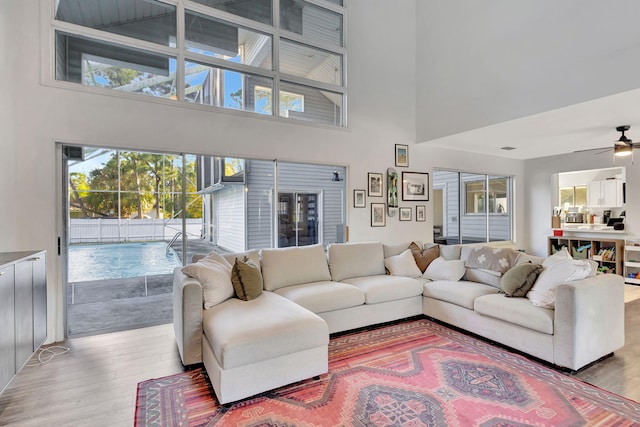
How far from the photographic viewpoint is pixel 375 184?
5426mm

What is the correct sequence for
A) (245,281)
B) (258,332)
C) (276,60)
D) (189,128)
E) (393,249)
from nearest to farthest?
(258,332)
(245,281)
(189,128)
(393,249)
(276,60)

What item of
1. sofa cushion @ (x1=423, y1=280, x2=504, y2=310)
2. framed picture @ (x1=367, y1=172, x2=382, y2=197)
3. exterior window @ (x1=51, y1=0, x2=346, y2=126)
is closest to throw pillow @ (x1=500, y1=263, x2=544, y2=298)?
sofa cushion @ (x1=423, y1=280, x2=504, y2=310)

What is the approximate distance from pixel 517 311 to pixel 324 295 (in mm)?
1801

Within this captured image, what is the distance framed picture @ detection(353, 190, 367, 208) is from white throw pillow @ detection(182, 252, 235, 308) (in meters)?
2.71

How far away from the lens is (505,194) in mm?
7414

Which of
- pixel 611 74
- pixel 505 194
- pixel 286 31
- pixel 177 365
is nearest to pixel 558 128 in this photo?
pixel 611 74

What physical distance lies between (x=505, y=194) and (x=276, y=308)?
6.85 m

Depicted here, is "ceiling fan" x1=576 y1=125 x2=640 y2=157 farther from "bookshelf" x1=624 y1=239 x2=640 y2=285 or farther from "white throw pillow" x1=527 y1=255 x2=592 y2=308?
"white throw pillow" x1=527 y1=255 x2=592 y2=308

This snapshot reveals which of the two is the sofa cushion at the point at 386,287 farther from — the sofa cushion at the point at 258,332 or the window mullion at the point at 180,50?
the window mullion at the point at 180,50

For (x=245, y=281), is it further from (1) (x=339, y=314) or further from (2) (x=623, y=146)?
(2) (x=623, y=146)

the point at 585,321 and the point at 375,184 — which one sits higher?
the point at 375,184

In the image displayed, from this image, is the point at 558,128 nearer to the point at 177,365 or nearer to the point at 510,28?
the point at 510,28

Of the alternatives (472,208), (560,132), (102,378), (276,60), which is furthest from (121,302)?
(472,208)

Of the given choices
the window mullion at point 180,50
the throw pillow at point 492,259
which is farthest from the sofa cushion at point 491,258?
the window mullion at point 180,50
